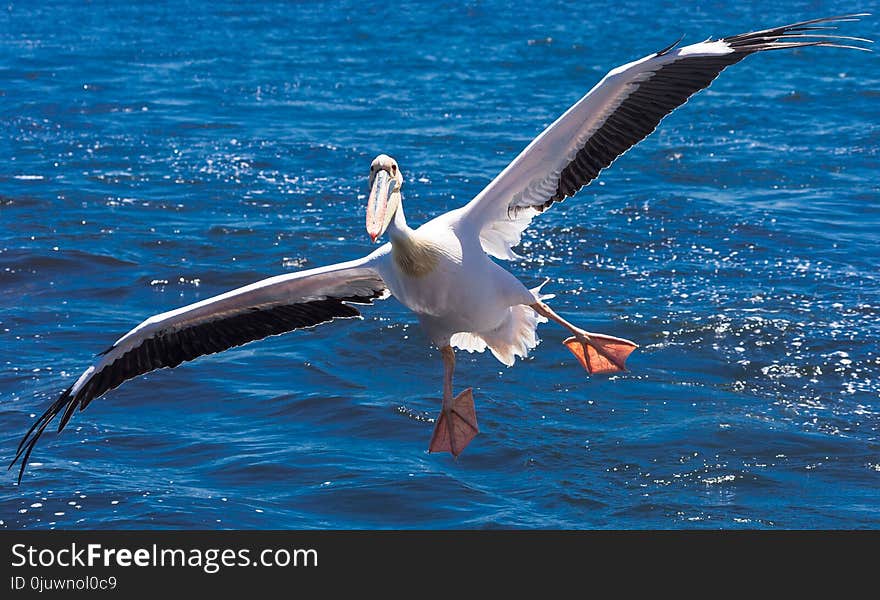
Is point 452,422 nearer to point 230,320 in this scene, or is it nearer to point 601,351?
point 601,351

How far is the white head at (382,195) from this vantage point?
660 cm

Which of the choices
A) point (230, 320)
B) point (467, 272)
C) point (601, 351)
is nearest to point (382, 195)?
point (467, 272)

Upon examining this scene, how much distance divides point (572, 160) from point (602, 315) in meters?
3.79

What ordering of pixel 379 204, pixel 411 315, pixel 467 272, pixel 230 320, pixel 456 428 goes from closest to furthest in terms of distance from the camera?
pixel 379 204
pixel 467 272
pixel 230 320
pixel 456 428
pixel 411 315

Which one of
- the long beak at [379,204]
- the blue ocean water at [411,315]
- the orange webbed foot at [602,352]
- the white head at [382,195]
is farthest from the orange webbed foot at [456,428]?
the long beak at [379,204]

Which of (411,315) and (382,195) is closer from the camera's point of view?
(382,195)

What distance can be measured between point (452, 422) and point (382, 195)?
79.8 inches

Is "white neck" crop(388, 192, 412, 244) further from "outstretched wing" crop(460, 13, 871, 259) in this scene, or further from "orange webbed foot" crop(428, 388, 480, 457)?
"orange webbed foot" crop(428, 388, 480, 457)

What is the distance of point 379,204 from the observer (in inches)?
263

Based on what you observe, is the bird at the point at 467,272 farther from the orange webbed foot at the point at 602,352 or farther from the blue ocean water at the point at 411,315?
the blue ocean water at the point at 411,315

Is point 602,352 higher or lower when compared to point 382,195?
lower

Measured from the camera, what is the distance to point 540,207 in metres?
7.76

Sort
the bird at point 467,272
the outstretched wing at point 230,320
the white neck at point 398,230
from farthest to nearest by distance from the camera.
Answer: the outstretched wing at point 230,320, the bird at point 467,272, the white neck at point 398,230

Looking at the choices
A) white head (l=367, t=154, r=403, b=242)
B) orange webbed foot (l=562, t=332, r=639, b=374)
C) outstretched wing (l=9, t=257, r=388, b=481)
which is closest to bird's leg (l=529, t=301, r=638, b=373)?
orange webbed foot (l=562, t=332, r=639, b=374)
